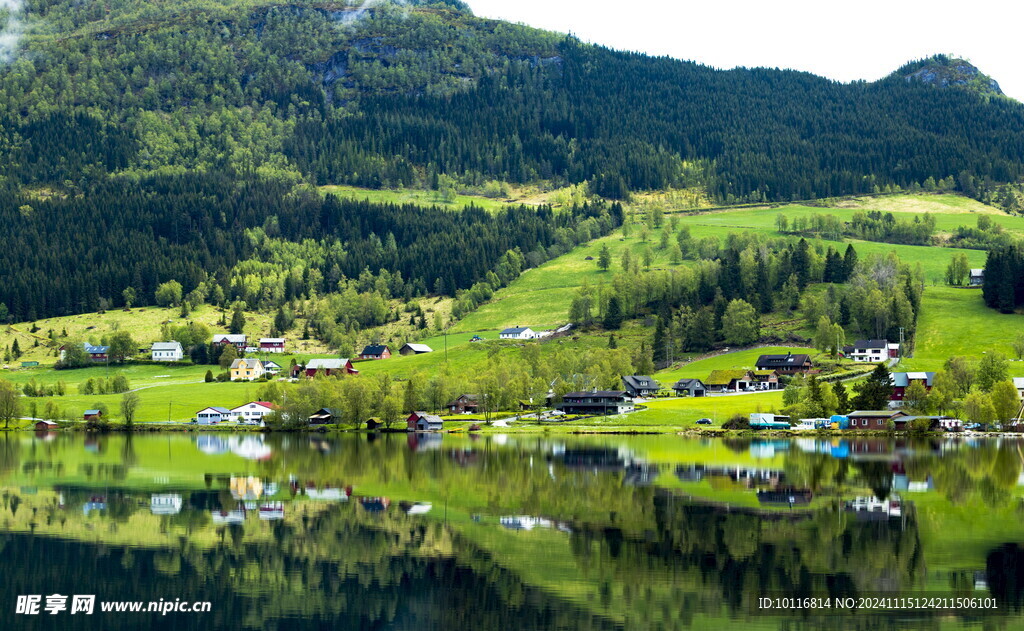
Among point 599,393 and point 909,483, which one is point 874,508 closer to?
point 909,483

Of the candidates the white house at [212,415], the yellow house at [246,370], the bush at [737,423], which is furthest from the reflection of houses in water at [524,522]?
the yellow house at [246,370]

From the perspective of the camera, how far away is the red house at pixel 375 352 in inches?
7525

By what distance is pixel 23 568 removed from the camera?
42906mm

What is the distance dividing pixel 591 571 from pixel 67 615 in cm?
1823

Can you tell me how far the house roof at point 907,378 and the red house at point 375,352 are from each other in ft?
294

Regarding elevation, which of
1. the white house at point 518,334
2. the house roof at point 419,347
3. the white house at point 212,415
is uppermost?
the white house at point 518,334

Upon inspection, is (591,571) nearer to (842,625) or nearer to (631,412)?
(842,625)

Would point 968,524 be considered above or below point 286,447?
above

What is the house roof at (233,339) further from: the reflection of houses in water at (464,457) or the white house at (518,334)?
the reflection of houses in water at (464,457)

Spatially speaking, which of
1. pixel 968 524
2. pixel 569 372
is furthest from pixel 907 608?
pixel 569 372

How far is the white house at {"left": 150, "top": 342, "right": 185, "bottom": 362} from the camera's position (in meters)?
190

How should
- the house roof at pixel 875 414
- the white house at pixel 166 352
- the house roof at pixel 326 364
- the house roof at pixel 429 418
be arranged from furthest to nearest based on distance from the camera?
the white house at pixel 166 352 < the house roof at pixel 326 364 < the house roof at pixel 429 418 < the house roof at pixel 875 414

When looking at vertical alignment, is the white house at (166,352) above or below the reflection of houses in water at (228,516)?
below

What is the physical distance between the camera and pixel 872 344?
5871 inches
